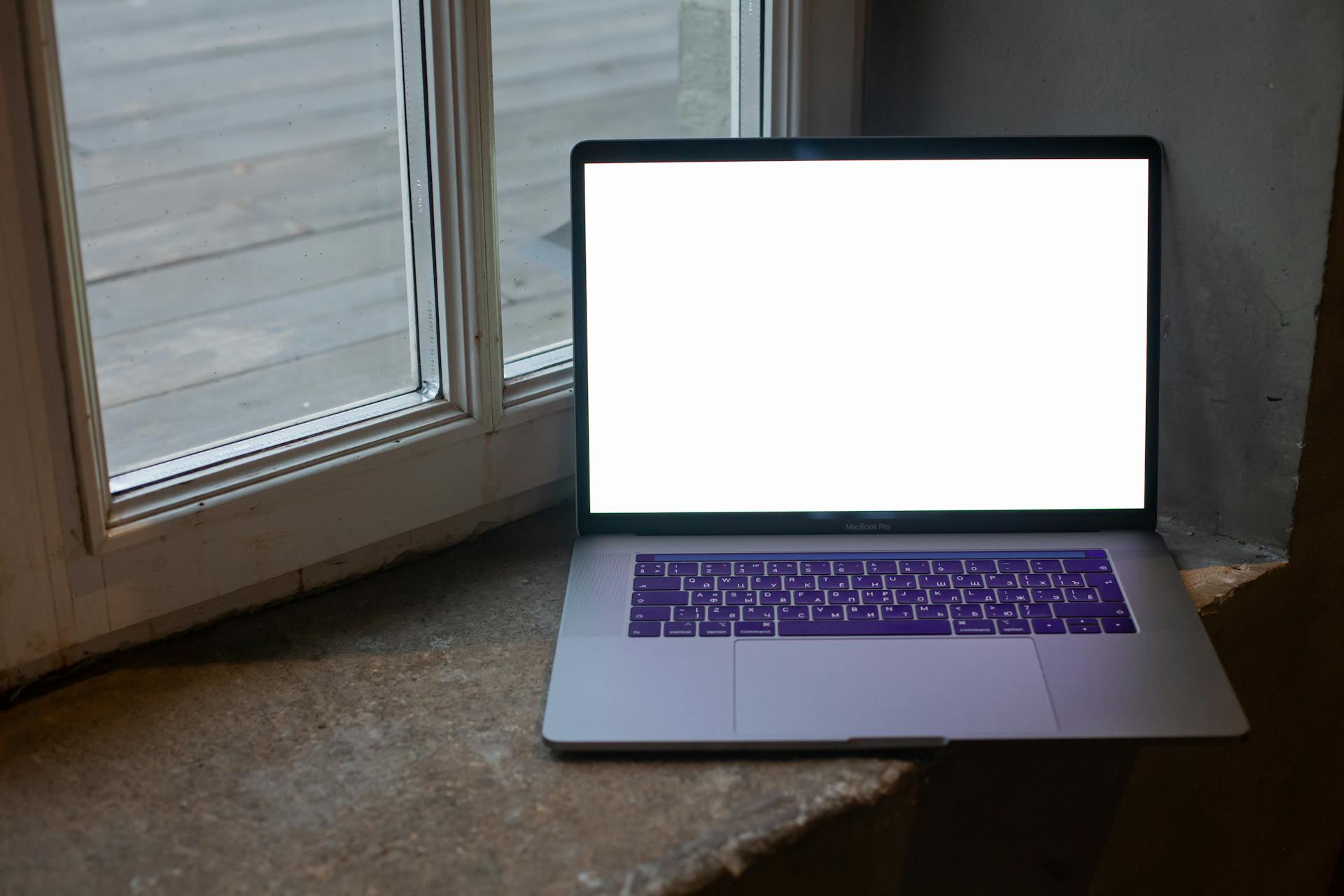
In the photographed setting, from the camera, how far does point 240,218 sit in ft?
3.12

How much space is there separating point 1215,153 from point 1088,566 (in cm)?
31

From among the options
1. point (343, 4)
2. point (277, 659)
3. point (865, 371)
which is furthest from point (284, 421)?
point (865, 371)

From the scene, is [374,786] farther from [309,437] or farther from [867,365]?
[867,365]

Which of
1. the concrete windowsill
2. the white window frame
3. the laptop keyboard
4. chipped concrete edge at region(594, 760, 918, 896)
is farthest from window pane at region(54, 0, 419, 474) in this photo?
chipped concrete edge at region(594, 760, 918, 896)

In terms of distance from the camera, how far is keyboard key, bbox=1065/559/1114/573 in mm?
819

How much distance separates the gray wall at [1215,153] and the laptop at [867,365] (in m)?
0.06

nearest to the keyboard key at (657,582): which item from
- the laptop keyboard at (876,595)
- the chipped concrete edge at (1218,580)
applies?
the laptop keyboard at (876,595)

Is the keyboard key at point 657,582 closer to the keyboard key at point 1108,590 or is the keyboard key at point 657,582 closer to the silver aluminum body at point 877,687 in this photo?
the silver aluminum body at point 877,687

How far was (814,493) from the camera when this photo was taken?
86cm

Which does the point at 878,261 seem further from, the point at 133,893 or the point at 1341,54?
the point at 133,893

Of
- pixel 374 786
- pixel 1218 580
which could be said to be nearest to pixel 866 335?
pixel 1218 580

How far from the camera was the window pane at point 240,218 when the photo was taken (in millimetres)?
818

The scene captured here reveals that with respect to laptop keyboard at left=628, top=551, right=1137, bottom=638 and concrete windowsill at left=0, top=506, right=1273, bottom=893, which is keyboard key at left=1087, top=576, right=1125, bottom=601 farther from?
concrete windowsill at left=0, top=506, right=1273, bottom=893

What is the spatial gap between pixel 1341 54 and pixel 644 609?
1.88 feet
